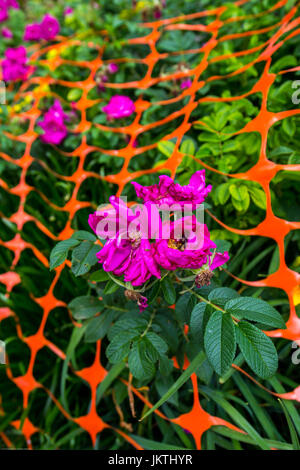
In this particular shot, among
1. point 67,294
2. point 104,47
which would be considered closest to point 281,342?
point 67,294

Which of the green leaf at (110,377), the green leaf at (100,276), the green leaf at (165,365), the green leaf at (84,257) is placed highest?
the green leaf at (84,257)

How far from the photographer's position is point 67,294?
47.6 inches

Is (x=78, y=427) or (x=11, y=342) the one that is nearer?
(x=78, y=427)

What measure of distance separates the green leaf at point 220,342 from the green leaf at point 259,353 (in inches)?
1.2

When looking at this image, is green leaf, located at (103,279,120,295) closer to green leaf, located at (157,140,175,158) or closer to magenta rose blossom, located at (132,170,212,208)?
magenta rose blossom, located at (132,170,212,208)

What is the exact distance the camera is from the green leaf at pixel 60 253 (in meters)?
0.69

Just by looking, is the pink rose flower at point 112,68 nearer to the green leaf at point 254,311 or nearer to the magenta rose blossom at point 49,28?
the magenta rose blossom at point 49,28

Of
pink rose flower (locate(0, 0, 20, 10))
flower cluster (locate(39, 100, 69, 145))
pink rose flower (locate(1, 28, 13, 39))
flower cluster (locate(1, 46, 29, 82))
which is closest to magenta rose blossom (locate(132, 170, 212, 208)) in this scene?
flower cluster (locate(39, 100, 69, 145))

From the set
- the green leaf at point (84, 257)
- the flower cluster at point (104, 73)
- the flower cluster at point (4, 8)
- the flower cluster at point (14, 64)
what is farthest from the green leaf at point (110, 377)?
the flower cluster at point (4, 8)

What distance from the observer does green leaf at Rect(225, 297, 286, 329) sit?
0.61 meters

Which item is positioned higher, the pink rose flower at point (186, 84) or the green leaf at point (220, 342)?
the pink rose flower at point (186, 84)
